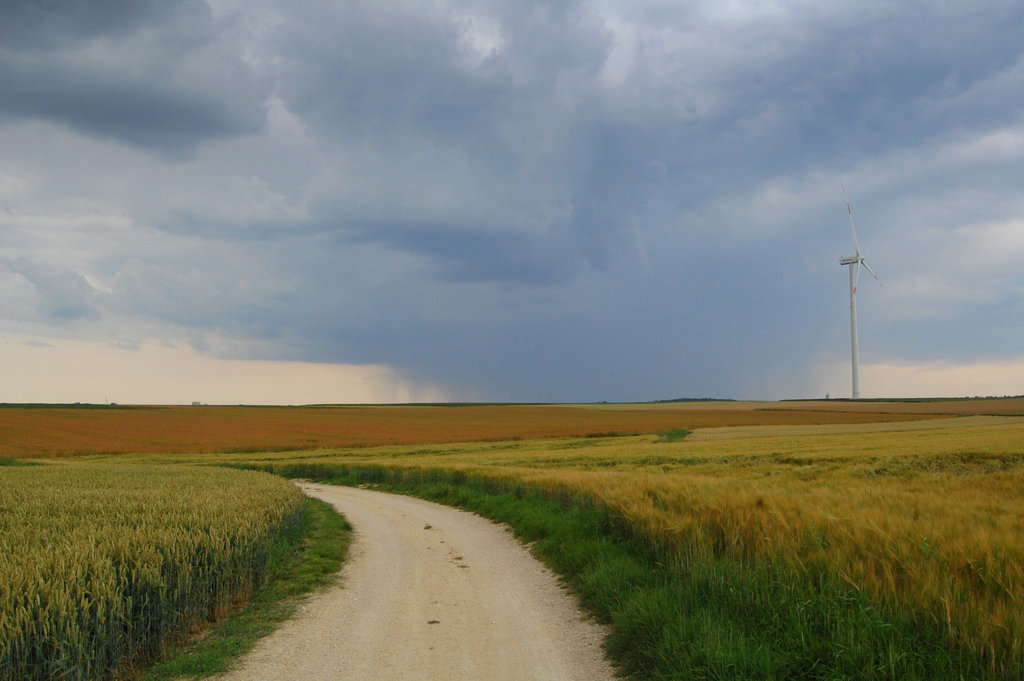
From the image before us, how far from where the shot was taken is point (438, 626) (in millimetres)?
8703

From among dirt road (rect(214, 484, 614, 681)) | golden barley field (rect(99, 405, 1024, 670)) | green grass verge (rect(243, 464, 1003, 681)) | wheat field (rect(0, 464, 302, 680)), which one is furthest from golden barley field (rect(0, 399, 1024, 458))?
green grass verge (rect(243, 464, 1003, 681))

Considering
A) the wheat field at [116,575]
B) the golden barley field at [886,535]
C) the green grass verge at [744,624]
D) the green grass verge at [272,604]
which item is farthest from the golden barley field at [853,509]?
the wheat field at [116,575]

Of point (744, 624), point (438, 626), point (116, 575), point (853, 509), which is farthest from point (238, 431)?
point (744, 624)

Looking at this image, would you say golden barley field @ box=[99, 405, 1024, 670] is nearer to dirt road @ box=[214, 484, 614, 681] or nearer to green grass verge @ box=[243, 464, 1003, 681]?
green grass verge @ box=[243, 464, 1003, 681]

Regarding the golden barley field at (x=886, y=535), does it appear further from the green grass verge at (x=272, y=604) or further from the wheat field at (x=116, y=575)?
the wheat field at (x=116, y=575)

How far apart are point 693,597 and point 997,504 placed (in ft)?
28.5

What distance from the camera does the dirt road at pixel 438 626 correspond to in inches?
282

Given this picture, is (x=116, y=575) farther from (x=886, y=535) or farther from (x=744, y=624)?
(x=886, y=535)

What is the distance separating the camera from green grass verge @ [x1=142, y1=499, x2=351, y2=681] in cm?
749

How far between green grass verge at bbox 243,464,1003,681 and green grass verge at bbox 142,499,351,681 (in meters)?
4.55

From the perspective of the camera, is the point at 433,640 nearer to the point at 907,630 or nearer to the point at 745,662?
the point at 745,662

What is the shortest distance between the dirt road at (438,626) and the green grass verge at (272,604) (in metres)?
0.31

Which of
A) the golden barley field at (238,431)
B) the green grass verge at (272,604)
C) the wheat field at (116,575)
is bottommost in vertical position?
the golden barley field at (238,431)

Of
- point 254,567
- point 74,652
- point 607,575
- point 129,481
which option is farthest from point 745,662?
point 129,481
